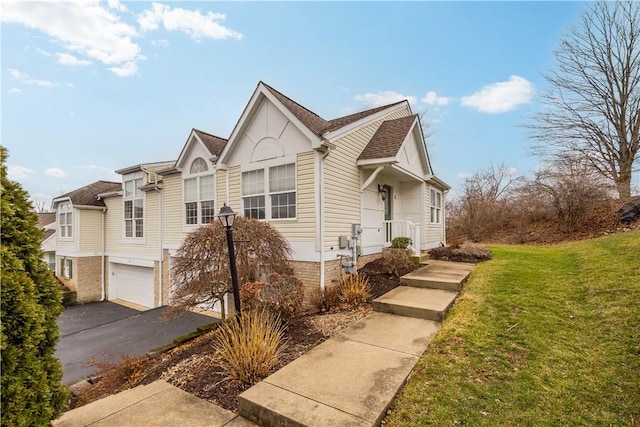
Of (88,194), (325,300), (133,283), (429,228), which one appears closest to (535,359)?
(325,300)

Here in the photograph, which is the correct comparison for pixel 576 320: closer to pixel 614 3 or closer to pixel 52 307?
pixel 52 307

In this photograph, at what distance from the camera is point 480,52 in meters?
12.9

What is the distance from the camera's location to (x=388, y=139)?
9.64 meters

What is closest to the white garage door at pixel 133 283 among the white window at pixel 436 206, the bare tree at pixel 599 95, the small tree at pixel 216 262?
the small tree at pixel 216 262

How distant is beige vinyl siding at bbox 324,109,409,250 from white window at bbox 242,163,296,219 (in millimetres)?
1079

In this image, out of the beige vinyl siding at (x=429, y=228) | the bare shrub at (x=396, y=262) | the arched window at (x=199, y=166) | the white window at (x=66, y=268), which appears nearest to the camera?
the bare shrub at (x=396, y=262)

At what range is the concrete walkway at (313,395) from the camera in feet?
9.46

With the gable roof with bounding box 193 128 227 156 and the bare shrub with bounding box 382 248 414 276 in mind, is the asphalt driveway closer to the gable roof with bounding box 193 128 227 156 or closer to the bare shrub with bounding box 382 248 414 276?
the gable roof with bounding box 193 128 227 156

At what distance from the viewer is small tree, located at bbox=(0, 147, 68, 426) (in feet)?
7.20

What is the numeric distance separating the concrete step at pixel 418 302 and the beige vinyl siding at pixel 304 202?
2.73 m

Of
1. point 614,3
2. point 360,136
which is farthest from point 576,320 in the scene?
point 614,3

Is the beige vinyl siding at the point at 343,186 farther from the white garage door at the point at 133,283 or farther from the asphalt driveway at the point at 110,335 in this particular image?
the white garage door at the point at 133,283

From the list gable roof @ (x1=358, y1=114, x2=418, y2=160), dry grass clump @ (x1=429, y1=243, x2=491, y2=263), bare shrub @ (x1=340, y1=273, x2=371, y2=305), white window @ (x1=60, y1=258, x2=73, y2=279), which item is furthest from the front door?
white window @ (x1=60, y1=258, x2=73, y2=279)

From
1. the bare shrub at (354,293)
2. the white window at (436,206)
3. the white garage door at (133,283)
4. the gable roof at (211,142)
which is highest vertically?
the gable roof at (211,142)
